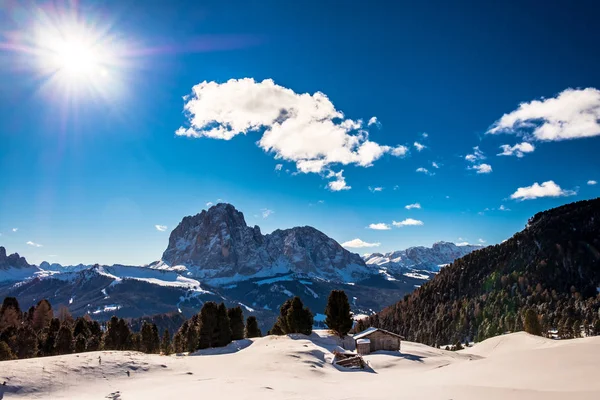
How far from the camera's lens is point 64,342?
69.7 m

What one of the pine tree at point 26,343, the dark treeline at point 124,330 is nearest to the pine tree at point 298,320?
the dark treeline at point 124,330

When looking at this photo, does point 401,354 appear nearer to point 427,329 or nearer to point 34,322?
point 34,322

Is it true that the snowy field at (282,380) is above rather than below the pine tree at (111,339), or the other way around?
above

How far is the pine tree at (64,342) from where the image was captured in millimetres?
69375

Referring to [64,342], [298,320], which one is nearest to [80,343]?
[64,342]

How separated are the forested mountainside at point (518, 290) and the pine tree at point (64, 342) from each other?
128185mm

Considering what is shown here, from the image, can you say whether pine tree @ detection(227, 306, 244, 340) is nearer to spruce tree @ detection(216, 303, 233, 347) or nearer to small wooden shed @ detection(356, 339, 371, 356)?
spruce tree @ detection(216, 303, 233, 347)

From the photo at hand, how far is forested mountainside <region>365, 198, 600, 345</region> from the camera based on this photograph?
141375 millimetres

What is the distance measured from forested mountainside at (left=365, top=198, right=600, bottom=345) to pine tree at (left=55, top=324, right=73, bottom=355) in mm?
128185

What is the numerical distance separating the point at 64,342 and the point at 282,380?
192ft

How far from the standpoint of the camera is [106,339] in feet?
263

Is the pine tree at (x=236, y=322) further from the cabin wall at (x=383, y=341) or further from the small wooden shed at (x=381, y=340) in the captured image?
the cabin wall at (x=383, y=341)

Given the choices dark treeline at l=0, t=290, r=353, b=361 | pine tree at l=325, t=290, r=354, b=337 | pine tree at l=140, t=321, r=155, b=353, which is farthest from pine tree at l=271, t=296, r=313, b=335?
pine tree at l=140, t=321, r=155, b=353

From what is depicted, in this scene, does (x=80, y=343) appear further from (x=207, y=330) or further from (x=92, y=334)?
(x=207, y=330)
